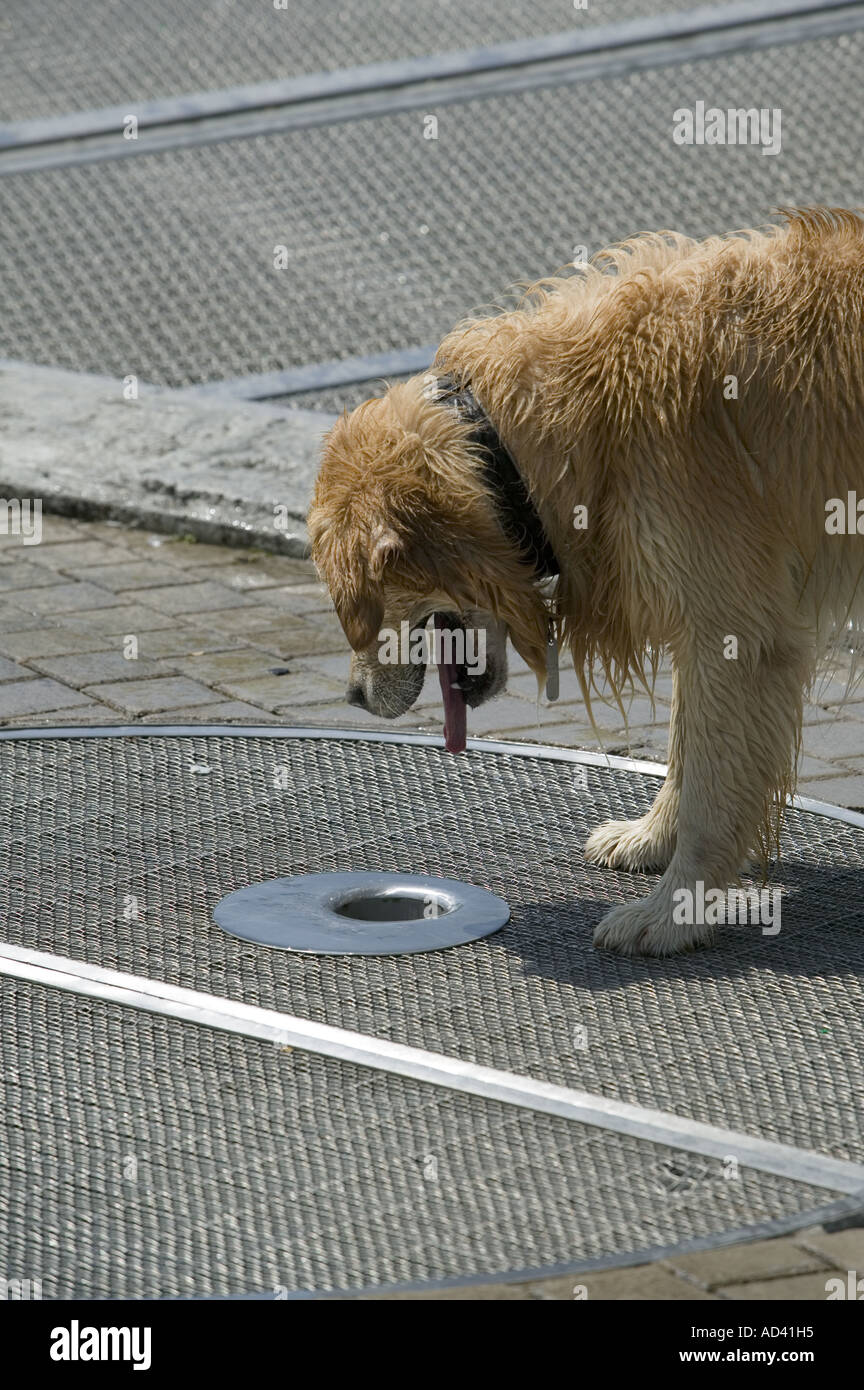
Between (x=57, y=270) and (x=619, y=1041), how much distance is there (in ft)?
26.6

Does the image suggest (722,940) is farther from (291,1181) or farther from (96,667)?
(96,667)

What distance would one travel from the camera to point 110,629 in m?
7.00

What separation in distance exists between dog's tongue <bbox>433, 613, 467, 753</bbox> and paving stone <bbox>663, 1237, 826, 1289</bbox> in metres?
1.74

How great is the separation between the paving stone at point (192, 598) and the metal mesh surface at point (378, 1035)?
1.63 metres

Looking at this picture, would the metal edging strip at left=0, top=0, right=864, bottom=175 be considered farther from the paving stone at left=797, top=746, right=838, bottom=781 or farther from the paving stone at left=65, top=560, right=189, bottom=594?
the paving stone at left=797, top=746, right=838, bottom=781

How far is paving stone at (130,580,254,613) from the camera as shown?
7285 millimetres

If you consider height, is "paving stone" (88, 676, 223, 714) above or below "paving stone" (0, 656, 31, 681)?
below

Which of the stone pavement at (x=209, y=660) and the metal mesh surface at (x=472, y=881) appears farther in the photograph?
the stone pavement at (x=209, y=660)

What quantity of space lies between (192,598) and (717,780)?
3.38 meters

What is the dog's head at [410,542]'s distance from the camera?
4.29m

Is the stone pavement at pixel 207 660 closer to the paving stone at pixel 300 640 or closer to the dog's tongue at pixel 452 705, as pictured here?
the paving stone at pixel 300 640

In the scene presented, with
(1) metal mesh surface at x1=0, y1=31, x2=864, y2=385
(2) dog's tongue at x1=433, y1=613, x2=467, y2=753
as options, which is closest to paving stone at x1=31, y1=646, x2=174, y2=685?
(2) dog's tongue at x1=433, y1=613, x2=467, y2=753

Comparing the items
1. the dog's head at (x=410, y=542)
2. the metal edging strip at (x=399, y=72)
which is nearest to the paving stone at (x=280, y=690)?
the dog's head at (x=410, y=542)
